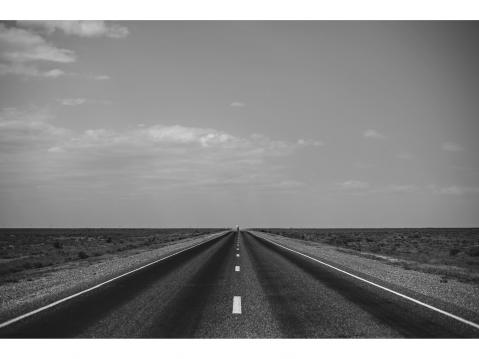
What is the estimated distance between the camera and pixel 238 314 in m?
8.10

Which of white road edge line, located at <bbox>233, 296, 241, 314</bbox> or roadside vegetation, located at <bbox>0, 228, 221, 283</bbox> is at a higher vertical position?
white road edge line, located at <bbox>233, 296, 241, 314</bbox>

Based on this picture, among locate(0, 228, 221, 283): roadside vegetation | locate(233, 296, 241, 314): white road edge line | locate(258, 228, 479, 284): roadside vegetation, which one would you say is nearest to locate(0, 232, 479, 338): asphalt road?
locate(233, 296, 241, 314): white road edge line

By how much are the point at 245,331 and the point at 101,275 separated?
985cm

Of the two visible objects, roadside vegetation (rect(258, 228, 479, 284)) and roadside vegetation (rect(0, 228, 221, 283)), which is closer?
roadside vegetation (rect(258, 228, 479, 284))

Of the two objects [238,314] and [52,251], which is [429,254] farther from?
[52,251]

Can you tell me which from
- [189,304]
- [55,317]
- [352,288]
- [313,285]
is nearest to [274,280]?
[313,285]

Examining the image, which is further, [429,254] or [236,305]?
[429,254]

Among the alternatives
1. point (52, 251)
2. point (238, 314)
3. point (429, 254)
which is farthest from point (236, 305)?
point (52, 251)

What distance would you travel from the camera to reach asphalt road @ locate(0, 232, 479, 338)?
6711 millimetres

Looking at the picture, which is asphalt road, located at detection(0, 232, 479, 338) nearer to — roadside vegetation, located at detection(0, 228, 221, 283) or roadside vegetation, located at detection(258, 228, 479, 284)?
roadside vegetation, located at detection(258, 228, 479, 284)
